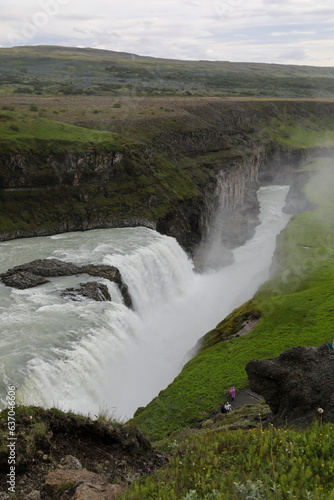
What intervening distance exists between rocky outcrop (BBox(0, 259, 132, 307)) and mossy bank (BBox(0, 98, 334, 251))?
1115 cm

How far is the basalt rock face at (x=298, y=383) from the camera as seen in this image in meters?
15.7

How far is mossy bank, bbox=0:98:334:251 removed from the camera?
5116 cm

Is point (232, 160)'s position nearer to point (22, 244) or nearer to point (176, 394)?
point (22, 244)

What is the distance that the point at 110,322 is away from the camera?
106ft

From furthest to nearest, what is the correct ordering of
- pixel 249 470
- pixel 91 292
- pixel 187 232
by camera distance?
pixel 187 232 < pixel 91 292 < pixel 249 470

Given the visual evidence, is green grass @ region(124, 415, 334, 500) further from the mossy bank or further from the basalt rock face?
the mossy bank

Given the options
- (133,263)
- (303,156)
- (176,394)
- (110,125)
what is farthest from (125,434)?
(303,156)

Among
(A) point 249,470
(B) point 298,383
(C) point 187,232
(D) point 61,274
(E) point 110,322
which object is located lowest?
(E) point 110,322

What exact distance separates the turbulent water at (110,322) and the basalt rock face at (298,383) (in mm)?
7807

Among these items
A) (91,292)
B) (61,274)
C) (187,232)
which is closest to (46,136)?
(187,232)

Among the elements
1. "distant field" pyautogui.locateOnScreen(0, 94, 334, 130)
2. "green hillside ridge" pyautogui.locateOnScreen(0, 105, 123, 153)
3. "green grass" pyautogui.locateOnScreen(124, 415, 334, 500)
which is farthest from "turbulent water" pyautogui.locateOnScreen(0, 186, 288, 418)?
"distant field" pyautogui.locateOnScreen(0, 94, 334, 130)

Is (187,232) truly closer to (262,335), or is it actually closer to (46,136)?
(46,136)

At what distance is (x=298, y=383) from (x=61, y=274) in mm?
25021

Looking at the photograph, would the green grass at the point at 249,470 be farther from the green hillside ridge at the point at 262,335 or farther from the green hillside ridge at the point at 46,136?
the green hillside ridge at the point at 46,136
